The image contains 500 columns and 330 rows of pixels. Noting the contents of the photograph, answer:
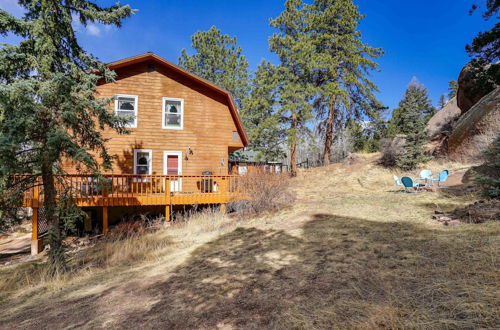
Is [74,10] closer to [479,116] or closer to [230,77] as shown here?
[479,116]

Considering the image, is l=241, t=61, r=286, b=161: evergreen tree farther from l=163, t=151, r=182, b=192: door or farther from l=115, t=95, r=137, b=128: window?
l=115, t=95, r=137, b=128: window

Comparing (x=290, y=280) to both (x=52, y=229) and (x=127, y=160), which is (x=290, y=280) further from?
(x=127, y=160)

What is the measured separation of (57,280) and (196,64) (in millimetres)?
24854

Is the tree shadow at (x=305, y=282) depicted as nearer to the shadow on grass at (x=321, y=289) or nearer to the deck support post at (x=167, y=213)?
the shadow on grass at (x=321, y=289)

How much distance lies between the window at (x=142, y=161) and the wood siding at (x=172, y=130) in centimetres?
18

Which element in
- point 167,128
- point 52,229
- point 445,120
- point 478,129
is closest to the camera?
point 52,229

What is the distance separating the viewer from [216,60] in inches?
1057

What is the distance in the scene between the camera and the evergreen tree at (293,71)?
1875 cm

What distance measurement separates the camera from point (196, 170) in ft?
42.3

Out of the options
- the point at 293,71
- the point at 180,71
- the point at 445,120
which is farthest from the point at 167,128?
the point at 445,120

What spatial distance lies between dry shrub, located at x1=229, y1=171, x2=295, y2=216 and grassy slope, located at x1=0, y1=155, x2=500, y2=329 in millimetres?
1954

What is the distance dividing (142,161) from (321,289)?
36.6 feet

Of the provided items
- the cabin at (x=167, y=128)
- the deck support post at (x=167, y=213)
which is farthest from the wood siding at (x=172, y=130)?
the deck support post at (x=167, y=213)

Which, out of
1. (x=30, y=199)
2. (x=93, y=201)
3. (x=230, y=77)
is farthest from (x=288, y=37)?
(x=30, y=199)
